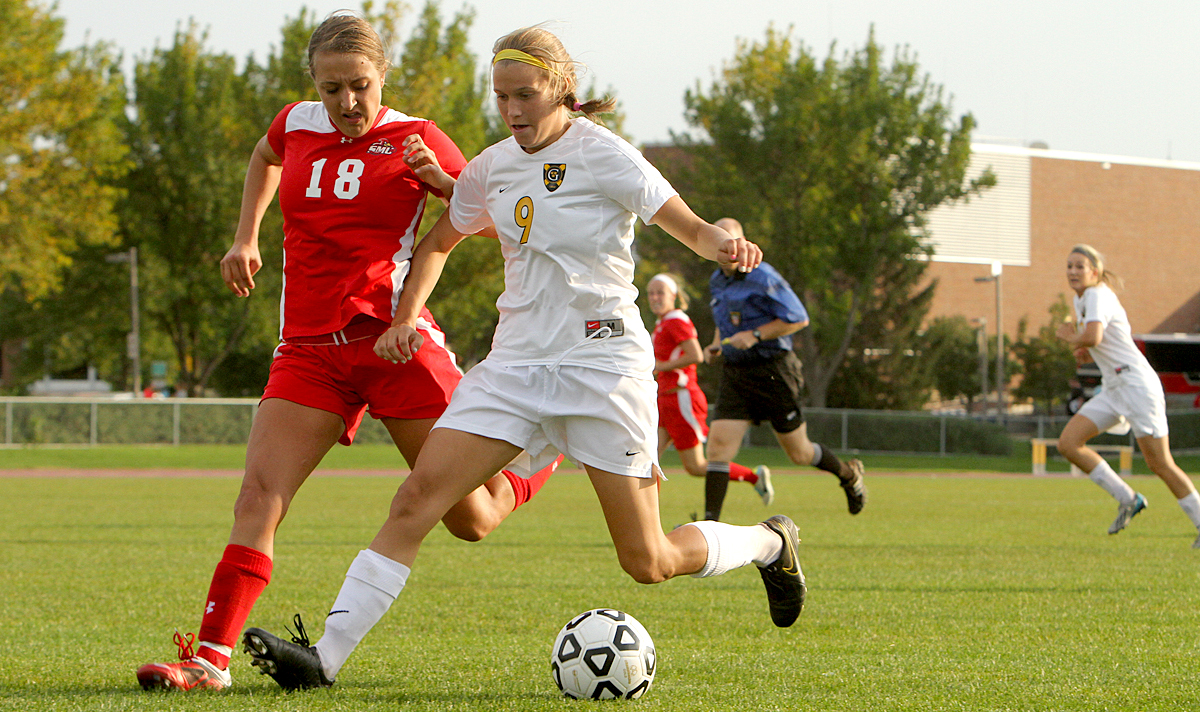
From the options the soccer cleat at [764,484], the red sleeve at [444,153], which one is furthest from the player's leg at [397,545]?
the soccer cleat at [764,484]

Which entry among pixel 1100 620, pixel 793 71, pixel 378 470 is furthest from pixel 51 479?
pixel 793 71

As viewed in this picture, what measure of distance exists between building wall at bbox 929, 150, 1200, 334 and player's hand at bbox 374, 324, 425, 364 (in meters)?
60.6

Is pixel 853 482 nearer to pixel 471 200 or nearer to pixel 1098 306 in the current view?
pixel 1098 306

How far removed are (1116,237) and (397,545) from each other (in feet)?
221

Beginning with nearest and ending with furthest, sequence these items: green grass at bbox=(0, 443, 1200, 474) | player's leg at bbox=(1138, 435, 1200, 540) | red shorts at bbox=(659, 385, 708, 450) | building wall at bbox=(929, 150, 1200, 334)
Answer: player's leg at bbox=(1138, 435, 1200, 540) < red shorts at bbox=(659, 385, 708, 450) < green grass at bbox=(0, 443, 1200, 474) < building wall at bbox=(929, 150, 1200, 334)

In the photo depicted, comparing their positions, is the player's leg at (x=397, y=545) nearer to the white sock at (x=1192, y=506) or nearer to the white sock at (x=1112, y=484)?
the white sock at (x=1192, y=506)

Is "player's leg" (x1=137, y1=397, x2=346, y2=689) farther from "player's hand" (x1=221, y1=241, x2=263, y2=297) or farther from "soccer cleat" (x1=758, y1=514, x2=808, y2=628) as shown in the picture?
"soccer cleat" (x1=758, y1=514, x2=808, y2=628)

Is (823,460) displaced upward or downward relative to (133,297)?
downward

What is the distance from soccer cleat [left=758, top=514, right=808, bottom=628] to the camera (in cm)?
468

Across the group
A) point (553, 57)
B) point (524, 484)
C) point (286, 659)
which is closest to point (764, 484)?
A: point (524, 484)

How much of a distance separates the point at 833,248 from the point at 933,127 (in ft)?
16.4

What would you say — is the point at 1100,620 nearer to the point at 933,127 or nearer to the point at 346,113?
the point at 346,113

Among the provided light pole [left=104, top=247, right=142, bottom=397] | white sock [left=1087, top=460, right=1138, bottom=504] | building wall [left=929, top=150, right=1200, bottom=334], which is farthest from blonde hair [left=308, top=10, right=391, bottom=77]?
building wall [left=929, top=150, right=1200, bottom=334]

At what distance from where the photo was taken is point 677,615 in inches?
224
